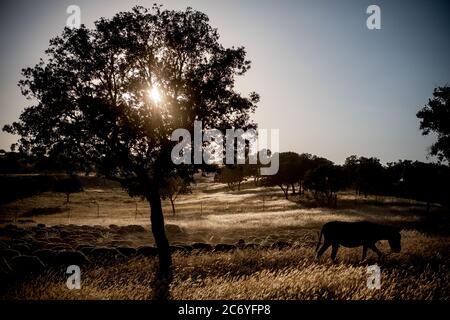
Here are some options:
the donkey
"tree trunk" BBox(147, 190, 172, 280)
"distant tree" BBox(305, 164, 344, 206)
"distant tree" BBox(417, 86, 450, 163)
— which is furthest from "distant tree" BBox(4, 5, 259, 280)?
"distant tree" BBox(305, 164, 344, 206)

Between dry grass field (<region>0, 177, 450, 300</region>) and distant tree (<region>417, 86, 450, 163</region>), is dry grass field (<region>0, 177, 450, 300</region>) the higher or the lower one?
the lower one

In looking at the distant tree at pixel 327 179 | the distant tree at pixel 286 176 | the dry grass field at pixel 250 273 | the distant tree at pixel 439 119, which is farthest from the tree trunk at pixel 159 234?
the distant tree at pixel 286 176

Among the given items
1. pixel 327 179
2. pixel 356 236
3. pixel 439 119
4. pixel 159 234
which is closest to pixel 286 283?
pixel 356 236

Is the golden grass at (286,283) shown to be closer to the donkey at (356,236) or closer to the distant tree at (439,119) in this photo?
the donkey at (356,236)

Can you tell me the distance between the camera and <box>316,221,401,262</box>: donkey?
54.6ft

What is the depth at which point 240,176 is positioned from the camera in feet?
385

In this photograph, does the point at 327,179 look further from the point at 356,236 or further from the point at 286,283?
the point at 286,283

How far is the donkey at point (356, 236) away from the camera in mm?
16641

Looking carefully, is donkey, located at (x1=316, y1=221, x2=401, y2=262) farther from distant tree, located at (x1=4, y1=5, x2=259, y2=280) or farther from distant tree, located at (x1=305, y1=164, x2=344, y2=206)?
distant tree, located at (x1=305, y1=164, x2=344, y2=206)

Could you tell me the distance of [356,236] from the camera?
16.8m

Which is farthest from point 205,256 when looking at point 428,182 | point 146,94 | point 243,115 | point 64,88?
point 428,182

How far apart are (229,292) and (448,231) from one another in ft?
100

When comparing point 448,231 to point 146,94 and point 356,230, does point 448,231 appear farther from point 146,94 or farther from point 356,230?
point 146,94
